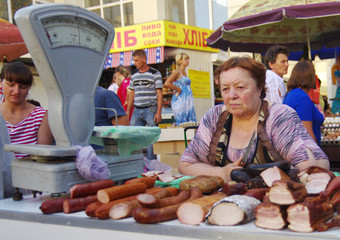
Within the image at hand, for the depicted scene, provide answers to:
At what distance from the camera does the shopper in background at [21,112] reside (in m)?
2.68

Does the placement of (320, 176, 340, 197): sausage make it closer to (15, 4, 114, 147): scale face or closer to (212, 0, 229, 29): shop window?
(15, 4, 114, 147): scale face

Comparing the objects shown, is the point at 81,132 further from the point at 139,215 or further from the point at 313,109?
the point at 313,109

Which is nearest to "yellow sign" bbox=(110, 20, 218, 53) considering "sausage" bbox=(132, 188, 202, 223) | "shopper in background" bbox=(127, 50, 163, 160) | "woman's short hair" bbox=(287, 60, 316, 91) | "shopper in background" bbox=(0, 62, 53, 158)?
"shopper in background" bbox=(127, 50, 163, 160)

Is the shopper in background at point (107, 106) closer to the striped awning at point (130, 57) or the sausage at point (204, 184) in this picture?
the sausage at point (204, 184)

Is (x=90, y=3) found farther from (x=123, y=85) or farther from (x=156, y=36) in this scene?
(x=123, y=85)

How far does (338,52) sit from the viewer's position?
8992mm

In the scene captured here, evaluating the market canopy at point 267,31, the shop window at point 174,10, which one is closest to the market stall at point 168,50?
the shop window at point 174,10

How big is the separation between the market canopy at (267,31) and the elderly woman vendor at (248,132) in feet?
11.1

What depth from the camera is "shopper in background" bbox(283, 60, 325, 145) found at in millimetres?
4164

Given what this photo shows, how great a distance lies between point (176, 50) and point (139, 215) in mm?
11193

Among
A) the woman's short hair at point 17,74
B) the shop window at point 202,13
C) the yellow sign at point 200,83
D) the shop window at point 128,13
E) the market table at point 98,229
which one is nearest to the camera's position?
the market table at point 98,229

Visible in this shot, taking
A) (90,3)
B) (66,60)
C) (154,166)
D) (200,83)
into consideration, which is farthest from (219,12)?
(66,60)

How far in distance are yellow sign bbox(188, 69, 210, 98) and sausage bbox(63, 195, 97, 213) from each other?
11.2m

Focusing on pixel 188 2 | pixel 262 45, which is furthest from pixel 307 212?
pixel 188 2
